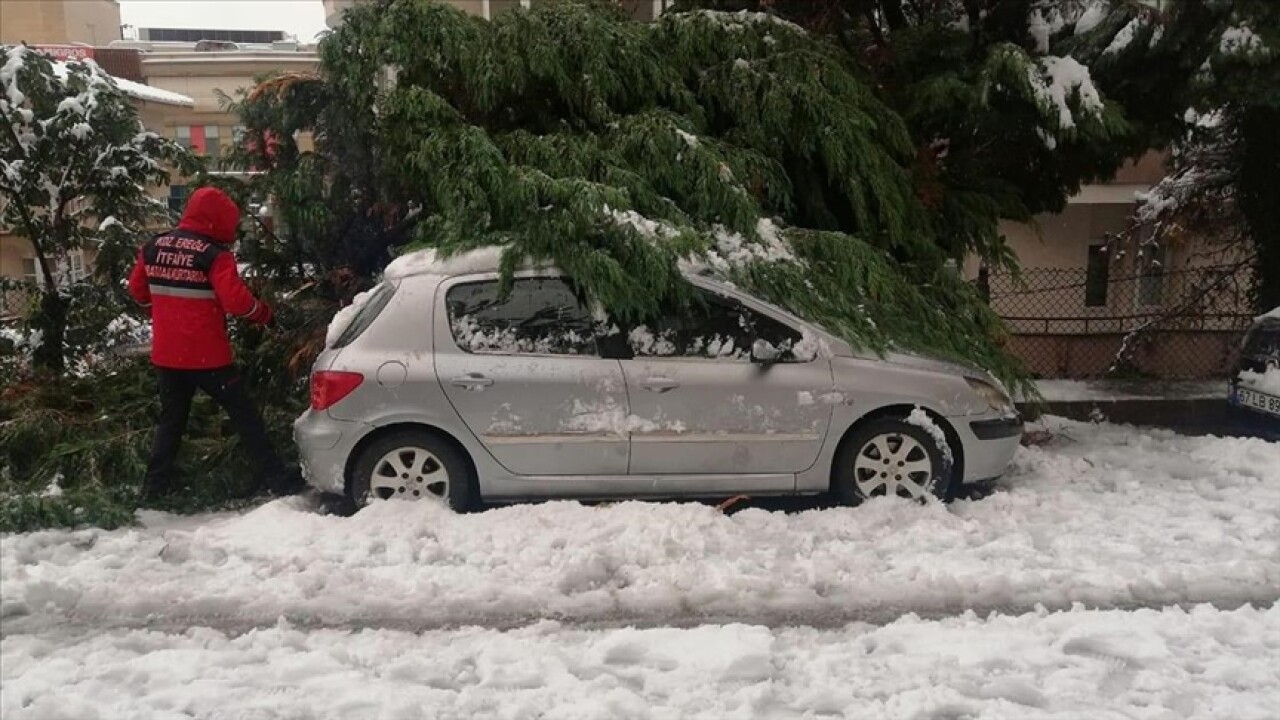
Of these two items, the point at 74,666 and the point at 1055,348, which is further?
the point at 1055,348

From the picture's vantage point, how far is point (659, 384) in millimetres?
5180

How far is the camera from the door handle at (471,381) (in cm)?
511

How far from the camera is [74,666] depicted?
3.62m

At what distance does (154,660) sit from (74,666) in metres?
0.29

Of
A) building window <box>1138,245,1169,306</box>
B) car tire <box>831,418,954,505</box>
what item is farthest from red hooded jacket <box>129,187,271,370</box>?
building window <box>1138,245,1169,306</box>

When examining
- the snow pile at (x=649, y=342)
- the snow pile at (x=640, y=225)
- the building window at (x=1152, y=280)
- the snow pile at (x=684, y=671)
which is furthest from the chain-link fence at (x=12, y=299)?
the building window at (x=1152, y=280)

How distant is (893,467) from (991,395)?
78 cm

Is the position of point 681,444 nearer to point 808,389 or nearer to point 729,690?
point 808,389

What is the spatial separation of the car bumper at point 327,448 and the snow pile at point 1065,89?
475cm

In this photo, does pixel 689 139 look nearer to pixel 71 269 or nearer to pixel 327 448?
pixel 327 448

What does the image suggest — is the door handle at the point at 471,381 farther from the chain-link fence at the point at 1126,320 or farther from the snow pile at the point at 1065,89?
the chain-link fence at the point at 1126,320

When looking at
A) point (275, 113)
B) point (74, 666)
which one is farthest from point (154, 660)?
point (275, 113)

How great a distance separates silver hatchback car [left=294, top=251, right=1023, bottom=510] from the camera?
16.8 feet

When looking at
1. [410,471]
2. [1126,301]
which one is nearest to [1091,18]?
[1126,301]
